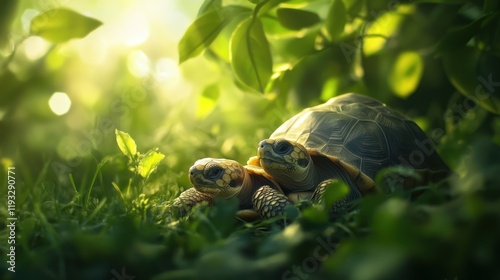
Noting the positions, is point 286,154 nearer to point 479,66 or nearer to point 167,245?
point 167,245

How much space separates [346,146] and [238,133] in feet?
3.29

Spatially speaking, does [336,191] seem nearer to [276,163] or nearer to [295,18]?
[276,163]

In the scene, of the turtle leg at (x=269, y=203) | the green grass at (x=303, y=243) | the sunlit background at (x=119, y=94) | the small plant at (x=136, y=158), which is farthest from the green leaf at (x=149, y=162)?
the sunlit background at (x=119, y=94)

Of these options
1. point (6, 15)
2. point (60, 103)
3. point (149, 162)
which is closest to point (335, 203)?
point (149, 162)

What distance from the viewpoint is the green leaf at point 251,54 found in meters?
1.17

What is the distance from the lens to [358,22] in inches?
60.7

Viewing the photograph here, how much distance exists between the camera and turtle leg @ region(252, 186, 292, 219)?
95 centimetres

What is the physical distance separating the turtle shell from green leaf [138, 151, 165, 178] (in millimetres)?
348

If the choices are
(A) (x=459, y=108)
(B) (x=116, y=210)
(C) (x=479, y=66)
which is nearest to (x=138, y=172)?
(B) (x=116, y=210)

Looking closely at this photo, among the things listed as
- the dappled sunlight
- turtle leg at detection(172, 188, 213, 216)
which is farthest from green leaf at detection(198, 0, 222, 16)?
the dappled sunlight

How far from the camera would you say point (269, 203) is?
0.97m

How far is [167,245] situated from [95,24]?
693 mm

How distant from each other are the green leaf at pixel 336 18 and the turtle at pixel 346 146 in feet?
0.67

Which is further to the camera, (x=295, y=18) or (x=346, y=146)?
(x=295, y=18)
